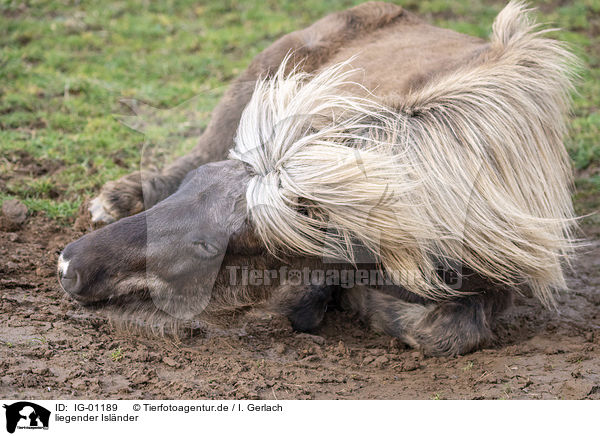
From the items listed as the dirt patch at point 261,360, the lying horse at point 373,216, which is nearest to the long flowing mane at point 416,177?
the lying horse at point 373,216

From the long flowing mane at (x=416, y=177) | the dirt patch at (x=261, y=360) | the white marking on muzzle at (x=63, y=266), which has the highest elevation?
the long flowing mane at (x=416, y=177)

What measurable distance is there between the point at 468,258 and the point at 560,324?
1.27m

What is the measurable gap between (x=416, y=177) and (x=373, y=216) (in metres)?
0.32

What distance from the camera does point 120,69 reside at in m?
8.41

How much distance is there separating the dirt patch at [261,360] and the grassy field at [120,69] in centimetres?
163

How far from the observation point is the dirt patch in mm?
3277

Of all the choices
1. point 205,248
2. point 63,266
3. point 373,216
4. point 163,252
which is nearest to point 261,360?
point 205,248

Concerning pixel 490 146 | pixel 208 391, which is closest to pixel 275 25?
pixel 490 146
